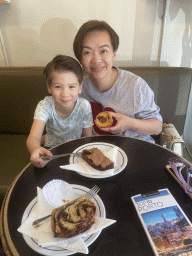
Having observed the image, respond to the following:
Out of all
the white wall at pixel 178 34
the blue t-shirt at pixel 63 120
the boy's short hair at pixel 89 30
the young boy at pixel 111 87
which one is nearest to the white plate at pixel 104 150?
the young boy at pixel 111 87

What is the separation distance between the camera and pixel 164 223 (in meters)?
0.75

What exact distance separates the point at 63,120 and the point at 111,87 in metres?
0.55

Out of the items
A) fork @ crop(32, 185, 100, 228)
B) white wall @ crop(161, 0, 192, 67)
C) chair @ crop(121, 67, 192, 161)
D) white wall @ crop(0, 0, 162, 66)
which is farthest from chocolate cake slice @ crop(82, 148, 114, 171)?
white wall @ crop(161, 0, 192, 67)

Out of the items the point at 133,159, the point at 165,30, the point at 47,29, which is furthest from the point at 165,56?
the point at 133,159

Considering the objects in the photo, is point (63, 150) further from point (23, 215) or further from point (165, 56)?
point (165, 56)

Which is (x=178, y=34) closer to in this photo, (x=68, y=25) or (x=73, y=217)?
(x=68, y=25)

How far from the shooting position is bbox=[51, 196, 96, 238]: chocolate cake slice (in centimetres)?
70

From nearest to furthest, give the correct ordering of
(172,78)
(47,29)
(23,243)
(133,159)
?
1. (23,243)
2. (133,159)
3. (172,78)
4. (47,29)

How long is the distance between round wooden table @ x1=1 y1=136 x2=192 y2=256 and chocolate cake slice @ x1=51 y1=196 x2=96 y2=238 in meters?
0.09

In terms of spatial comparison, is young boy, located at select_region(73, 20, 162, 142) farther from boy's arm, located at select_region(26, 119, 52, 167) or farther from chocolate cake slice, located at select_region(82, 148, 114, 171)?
boy's arm, located at select_region(26, 119, 52, 167)

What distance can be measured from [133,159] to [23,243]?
77 centimetres

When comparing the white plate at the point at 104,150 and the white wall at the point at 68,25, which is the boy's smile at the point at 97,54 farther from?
the white wall at the point at 68,25

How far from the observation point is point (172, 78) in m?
2.00

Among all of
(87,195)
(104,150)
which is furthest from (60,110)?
(87,195)
